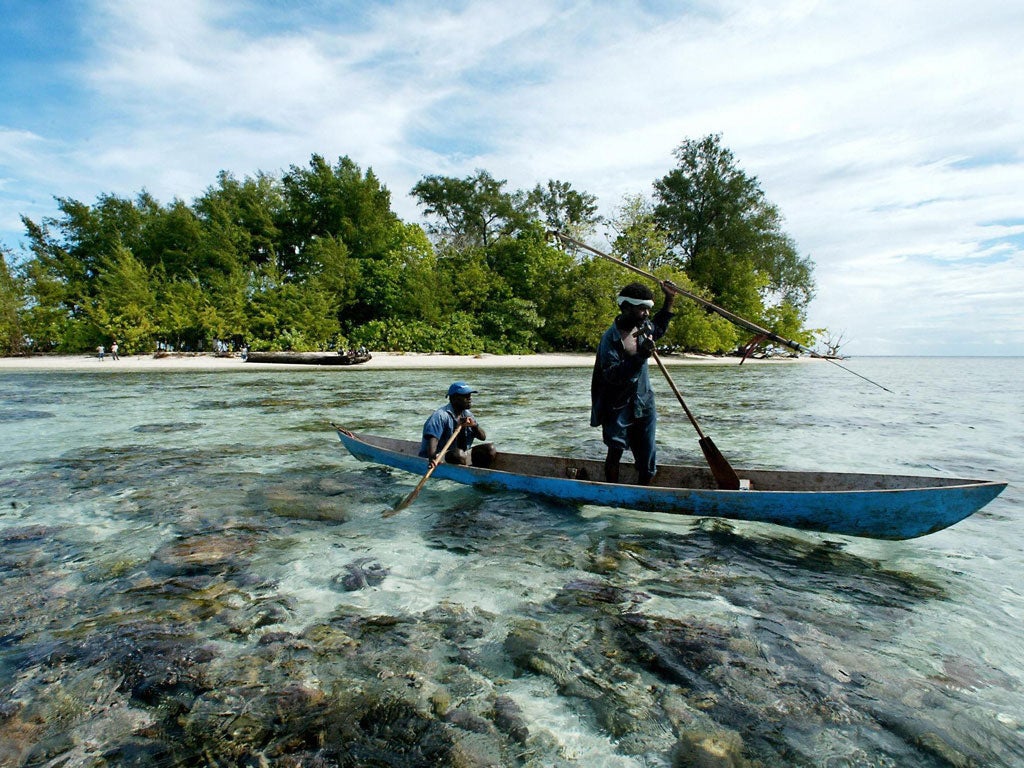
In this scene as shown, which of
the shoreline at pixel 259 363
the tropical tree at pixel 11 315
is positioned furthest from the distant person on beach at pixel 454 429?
the tropical tree at pixel 11 315

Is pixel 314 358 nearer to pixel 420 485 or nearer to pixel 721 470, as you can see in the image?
pixel 420 485

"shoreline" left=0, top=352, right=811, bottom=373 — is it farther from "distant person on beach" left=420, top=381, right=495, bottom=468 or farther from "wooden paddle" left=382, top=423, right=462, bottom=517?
"wooden paddle" left=382, top=423, right=462, bottom=517

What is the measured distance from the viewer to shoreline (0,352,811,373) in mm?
34500

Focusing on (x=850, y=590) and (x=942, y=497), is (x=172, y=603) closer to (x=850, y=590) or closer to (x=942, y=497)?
(x=850, y=590)

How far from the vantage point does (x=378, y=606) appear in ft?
15.3

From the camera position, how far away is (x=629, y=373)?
19.7 feet

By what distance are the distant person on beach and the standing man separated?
75.3 inches

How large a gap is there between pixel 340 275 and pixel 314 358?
11.6m

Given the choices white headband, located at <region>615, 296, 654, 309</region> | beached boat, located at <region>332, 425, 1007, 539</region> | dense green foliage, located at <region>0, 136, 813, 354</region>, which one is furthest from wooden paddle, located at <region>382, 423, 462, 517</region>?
dense green foliage, located at <region>0, 136, 813, 354</region>

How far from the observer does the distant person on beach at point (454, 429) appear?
7.51 metres

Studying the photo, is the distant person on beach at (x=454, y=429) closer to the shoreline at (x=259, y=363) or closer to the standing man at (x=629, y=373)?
the standing man at (x=629, y=373)

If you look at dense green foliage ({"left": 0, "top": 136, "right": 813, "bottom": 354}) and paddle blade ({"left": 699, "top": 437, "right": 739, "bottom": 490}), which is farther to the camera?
dense green foliage ({"left": 0, "top": 136, "right": 813, "bottom": 354})

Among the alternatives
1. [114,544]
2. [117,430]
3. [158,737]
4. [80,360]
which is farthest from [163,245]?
[158,737]

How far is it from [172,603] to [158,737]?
181 centimetres
